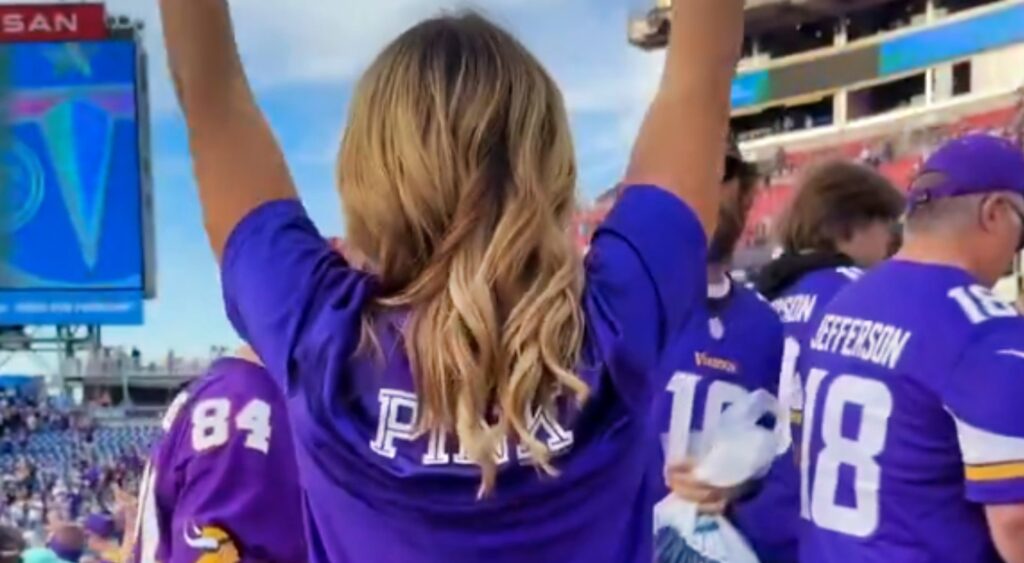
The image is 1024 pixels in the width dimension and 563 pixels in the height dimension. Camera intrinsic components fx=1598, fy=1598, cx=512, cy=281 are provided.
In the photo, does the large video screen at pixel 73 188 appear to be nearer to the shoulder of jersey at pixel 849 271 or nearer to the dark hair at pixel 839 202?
the dark hair at pixel 839 202

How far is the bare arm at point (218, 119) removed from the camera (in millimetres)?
1349

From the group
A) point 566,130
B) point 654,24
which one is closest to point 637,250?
point 566,130

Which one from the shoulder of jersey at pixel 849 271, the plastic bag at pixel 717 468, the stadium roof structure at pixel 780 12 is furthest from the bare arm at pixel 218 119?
the stadium roof structure at pixel 780 12

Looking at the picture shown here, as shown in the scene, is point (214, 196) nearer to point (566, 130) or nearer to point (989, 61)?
Result: point (566, 130)

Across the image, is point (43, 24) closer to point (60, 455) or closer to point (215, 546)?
point (60, 455)

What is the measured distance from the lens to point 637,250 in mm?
1317

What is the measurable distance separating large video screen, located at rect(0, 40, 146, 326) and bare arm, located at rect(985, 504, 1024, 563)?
16.4 m

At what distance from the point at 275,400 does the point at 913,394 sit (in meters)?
1.00

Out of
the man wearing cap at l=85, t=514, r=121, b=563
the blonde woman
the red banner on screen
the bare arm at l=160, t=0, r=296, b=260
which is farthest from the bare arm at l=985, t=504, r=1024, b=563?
the red banner on screen

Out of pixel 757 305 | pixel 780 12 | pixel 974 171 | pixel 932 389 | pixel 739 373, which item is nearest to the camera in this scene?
pixel 932 389

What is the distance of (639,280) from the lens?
4.29 feet

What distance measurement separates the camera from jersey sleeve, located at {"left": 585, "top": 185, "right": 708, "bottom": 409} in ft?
4.28

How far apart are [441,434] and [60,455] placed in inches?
1015

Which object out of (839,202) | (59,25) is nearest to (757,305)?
(839,202)
